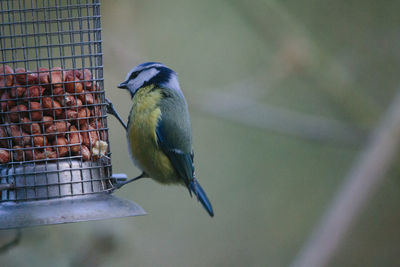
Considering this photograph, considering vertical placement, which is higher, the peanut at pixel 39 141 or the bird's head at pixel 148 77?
the bird's head at pixel 148 77

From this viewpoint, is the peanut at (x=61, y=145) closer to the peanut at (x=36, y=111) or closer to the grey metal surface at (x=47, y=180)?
the grey metal surface at (x=47, y=180)

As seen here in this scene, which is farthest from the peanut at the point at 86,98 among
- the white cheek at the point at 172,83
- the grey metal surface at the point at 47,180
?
the white cheek at the point at 172,83

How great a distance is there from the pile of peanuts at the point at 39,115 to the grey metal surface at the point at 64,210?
1.15 feet

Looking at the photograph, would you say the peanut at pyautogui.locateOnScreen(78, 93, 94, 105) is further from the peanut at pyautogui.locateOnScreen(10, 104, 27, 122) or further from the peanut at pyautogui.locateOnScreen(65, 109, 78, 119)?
the peanut at pyautogui.locateOnScreen(10, 104, 27, 122)

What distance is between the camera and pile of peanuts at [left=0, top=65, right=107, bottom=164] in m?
3.71

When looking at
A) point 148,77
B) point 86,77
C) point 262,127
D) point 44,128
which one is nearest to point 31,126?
point 44,128

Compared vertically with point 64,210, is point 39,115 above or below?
above

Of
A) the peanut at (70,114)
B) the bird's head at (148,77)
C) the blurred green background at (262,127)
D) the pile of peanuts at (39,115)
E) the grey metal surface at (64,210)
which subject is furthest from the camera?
the blurred green background at (262,127)

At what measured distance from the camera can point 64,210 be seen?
3.32 m

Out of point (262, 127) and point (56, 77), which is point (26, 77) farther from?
point (262, 127)

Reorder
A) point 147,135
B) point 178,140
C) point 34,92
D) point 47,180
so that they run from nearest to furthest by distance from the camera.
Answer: point 47,180
point 34,92
point 147,135
point 178,140

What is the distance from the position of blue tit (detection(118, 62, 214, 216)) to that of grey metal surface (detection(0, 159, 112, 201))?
603mm

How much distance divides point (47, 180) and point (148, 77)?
1.20 meters

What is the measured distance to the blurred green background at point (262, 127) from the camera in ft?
20.1
